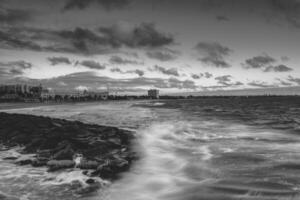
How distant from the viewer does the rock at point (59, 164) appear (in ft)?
26.0

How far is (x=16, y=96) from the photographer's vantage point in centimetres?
16212

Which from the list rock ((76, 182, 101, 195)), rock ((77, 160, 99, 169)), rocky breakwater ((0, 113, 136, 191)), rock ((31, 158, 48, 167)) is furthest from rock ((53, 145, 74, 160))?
rock ((76, 182, 101, 195))

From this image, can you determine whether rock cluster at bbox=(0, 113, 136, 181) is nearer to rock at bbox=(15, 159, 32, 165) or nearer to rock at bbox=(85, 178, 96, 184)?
rock at bbox=(15, 159, 32, 165)

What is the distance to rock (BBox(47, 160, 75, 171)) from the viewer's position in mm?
7921

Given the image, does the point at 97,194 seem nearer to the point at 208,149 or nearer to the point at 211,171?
the point at 211,171

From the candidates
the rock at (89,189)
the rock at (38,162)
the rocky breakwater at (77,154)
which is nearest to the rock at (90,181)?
the rocky breakwater at (77,154)

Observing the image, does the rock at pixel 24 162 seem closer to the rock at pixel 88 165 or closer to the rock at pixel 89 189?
the rock at pixel 88 165

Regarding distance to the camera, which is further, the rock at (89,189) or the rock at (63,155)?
the rock at (63,155)

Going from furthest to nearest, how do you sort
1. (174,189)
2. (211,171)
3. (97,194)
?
(211,171)
(174,189)
(97,194)

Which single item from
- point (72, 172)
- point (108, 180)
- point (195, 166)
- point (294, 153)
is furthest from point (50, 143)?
point (294, 153)

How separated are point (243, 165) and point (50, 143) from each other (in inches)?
325

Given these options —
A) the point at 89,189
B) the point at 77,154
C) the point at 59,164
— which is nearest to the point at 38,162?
the point at 59,164

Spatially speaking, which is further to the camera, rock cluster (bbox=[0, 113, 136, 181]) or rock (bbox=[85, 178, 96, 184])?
rock cluster (bbox=[0, 113, 136, 181])

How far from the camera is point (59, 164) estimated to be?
807 centimetres
